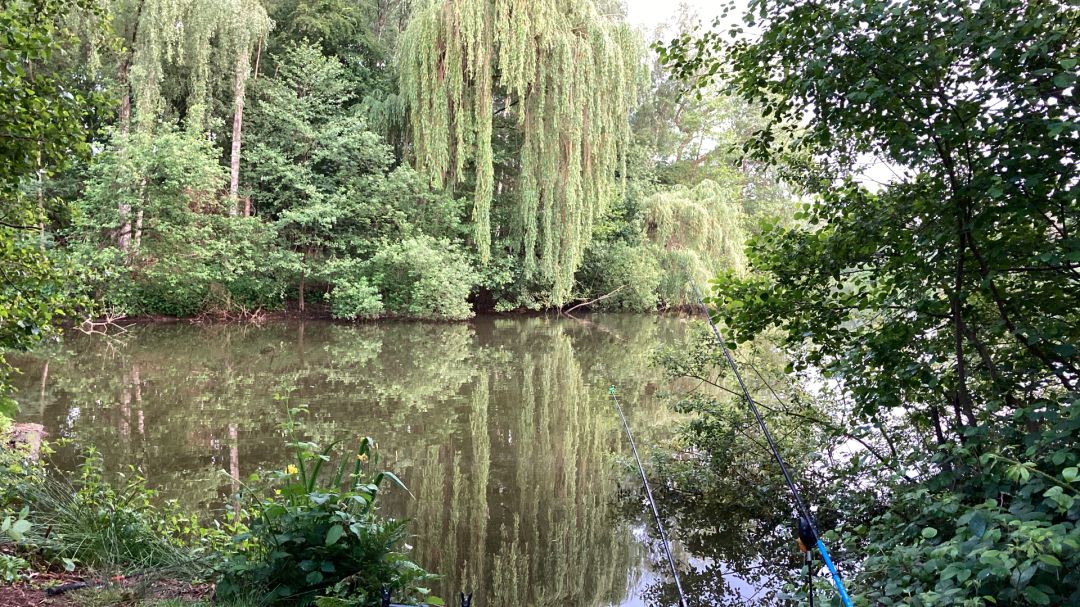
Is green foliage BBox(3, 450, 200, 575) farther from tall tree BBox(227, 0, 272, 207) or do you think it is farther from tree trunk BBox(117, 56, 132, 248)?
tall tree BBox(227, 0, 272, 207)

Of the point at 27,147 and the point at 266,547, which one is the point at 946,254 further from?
the point at 27,147

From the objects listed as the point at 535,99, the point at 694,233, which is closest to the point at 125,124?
the point at 535,99

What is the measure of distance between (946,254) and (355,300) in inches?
559

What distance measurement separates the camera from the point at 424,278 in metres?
15.6

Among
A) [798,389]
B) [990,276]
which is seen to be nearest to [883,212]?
[990,276]

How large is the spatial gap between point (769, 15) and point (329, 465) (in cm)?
431

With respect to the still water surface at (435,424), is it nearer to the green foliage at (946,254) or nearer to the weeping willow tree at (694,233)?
the green foliage at (946,254)

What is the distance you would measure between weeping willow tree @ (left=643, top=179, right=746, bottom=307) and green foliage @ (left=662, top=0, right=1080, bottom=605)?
14.3 m

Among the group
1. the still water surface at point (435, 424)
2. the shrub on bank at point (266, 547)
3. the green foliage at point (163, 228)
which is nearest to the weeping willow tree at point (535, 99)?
the still water surface at point (435, 424)

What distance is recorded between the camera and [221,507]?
4.48 meters

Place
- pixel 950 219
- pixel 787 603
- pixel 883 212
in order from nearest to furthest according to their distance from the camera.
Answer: pixel 950 219, pixel 883 212, pixel 787 603

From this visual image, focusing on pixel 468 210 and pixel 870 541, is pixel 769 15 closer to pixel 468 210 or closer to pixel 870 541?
pixel 870 541

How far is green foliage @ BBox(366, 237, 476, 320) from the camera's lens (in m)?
15.4

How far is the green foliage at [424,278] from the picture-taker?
605 inches
